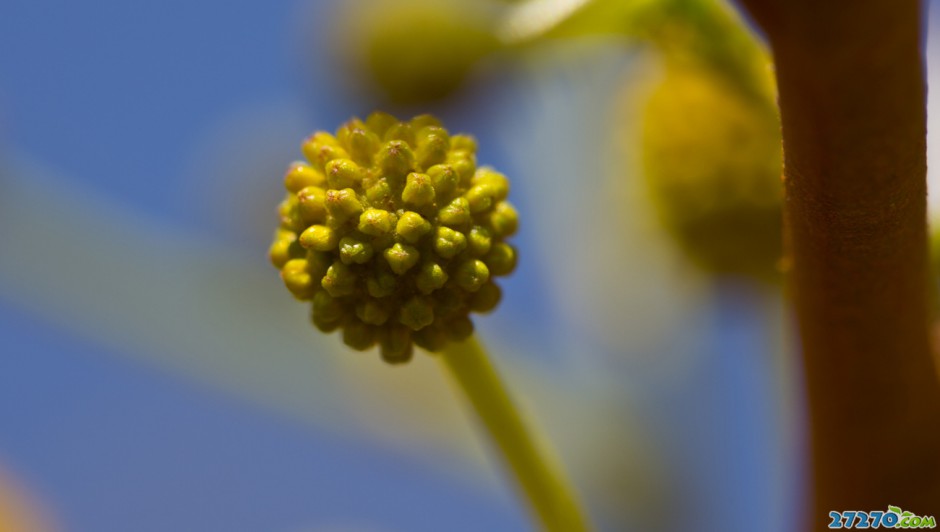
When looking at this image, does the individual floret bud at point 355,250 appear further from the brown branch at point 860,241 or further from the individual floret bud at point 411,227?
the brown branch at point 860,241

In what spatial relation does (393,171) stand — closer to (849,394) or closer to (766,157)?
(849,394)

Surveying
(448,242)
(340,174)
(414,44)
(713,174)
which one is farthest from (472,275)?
(414,44)

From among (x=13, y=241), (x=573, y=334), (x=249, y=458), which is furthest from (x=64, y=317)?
(x=249, y=458)

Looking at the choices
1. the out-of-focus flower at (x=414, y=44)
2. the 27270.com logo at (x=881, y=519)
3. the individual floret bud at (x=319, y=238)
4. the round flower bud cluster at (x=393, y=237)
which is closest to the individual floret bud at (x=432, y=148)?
the round flower bud cluster at (x=393, y=237)

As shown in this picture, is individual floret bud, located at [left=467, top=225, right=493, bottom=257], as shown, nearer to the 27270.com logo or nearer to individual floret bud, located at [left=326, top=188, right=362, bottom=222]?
individual floret bud, located at [left=326, top=188, right=362, bottom=222]

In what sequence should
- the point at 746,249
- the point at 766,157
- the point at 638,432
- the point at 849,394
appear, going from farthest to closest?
A: 1. the point at 638,432
2. the point at 746,249
3. the point at 766,157
4. the point at 849,394

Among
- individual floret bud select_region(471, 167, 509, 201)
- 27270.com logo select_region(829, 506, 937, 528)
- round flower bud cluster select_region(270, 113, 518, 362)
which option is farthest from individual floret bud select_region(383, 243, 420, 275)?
27270.com logo select_region(829, 506, 937, 528)

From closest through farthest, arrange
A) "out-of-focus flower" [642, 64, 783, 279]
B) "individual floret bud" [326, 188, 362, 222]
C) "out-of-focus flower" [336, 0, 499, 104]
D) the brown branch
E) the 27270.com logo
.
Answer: the brown branch
"individual floret bud" [326, 188, 362, 222]
the 27270.com logo
"out-of-focus flower" [642, 64, 783, 279]
"out-of-focus flower" [336, 0, 499, 104]
